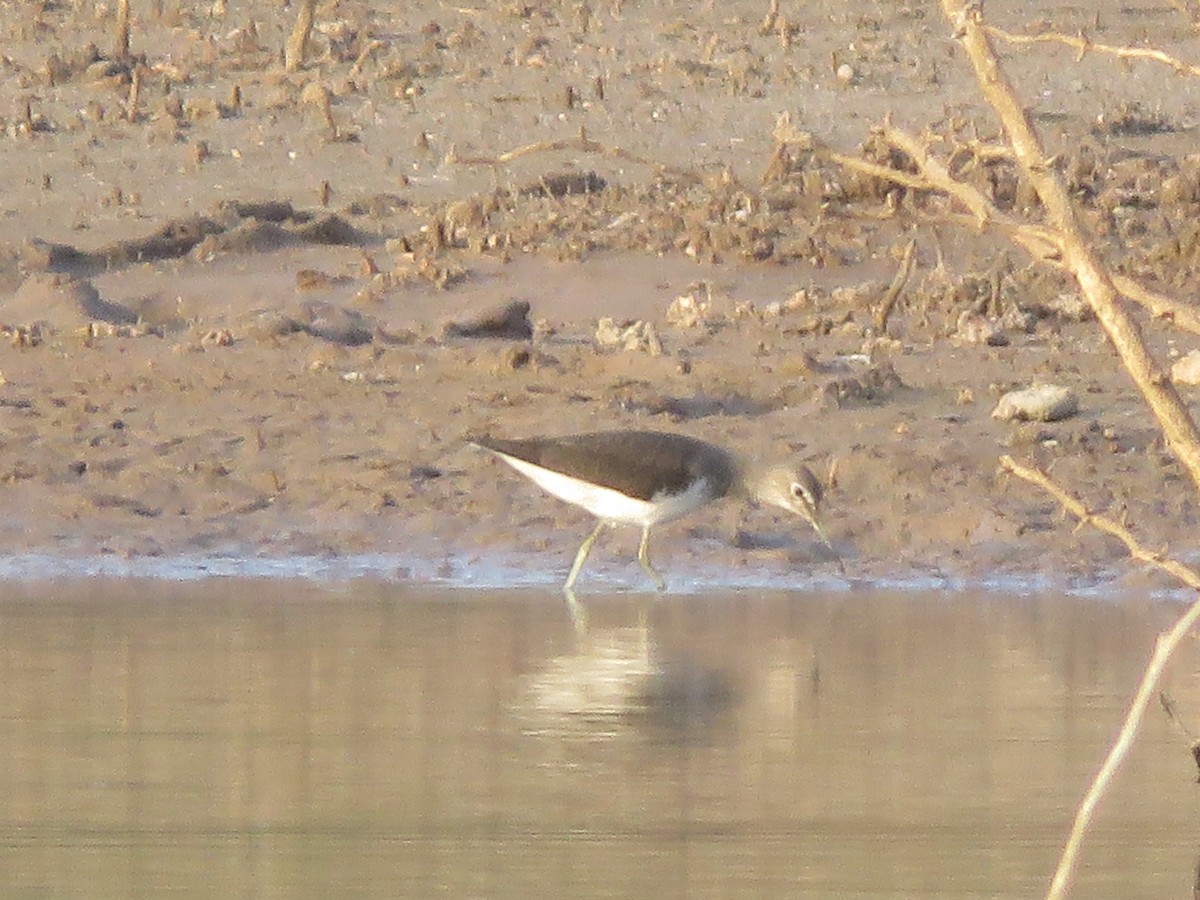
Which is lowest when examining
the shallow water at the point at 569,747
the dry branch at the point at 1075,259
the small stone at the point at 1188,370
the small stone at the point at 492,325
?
the shallow water at the point at 569,747

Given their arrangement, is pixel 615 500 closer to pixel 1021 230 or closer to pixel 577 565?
pixel 577 565

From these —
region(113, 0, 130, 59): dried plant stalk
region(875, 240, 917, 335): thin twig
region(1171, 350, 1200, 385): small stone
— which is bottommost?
region(1171, 350, 1200, 385): small stone

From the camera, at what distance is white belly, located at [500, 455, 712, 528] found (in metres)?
8.24

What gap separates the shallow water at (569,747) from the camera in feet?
14.6

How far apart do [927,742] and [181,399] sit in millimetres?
4754

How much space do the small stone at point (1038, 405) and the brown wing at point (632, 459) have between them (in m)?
1.34

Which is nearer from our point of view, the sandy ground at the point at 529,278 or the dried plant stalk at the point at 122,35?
the sandy ground at the point at 529,278

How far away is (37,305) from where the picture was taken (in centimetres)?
1056

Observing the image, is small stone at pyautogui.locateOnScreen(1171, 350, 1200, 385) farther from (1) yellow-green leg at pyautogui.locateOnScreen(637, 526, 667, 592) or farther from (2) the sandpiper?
(1) yellow-green leg at pyautogui.locateOnScreen(637, 526, 667, 592)

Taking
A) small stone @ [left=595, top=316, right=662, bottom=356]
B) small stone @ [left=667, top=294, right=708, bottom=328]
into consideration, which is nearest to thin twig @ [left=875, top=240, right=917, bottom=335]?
small stone @ [left=667, top=294, right=708, bottom=328]

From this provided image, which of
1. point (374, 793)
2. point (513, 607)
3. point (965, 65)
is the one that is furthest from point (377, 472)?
point (965, 65)

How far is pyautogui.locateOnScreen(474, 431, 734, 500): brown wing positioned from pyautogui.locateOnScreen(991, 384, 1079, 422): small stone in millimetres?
1339

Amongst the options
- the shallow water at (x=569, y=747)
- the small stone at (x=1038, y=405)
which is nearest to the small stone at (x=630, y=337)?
the small stone at (x=1038, y=405)

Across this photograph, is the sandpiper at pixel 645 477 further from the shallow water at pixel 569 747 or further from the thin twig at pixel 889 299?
the thin twig at pixel 889 299
